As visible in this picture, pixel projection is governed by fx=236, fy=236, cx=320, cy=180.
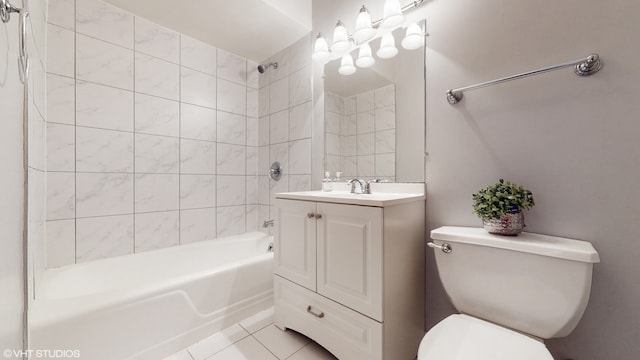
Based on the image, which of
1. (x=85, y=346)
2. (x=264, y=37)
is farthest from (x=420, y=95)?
(x=85, y=346)

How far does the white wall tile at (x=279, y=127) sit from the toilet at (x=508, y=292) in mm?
1599

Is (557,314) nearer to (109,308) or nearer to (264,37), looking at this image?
(109,308)

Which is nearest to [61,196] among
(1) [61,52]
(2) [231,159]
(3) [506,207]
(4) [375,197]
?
(1) [61,52]

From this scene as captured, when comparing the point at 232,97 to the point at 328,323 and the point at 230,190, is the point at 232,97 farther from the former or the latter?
the point at 328,323

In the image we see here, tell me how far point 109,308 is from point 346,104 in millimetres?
1736

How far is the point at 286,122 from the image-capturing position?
2.18m

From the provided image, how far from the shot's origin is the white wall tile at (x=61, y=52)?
1473 mm

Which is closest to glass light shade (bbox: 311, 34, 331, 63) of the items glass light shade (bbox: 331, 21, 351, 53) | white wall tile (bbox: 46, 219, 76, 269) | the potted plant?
glass light shade (bbox: 331, 21, 351, 53)

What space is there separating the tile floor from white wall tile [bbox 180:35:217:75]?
6.82ft

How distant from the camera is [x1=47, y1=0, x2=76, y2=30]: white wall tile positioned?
148 cm

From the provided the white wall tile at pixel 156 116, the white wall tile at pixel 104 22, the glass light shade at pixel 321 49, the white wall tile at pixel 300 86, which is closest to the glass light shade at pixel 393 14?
the glass light shade at pixel 321 49

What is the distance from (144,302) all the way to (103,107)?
1.36m

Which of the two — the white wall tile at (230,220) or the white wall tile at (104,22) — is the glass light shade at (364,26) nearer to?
the white wall tile at (104,22)

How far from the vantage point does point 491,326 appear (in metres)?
0.85
